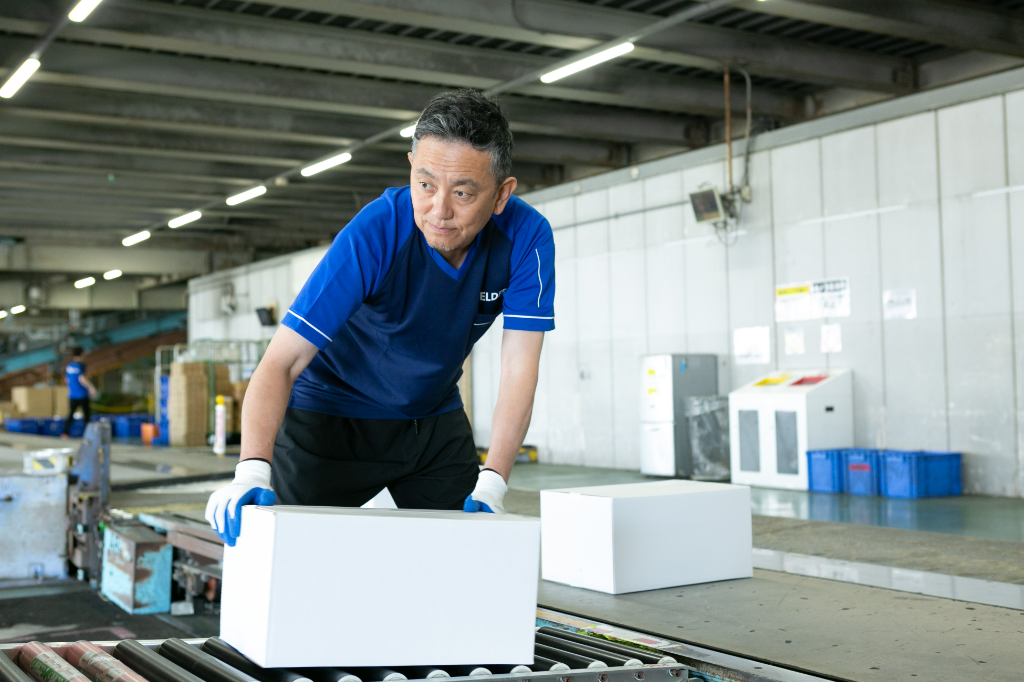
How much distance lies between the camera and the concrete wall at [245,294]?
18.5 metres

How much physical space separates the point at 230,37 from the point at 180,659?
285 inches

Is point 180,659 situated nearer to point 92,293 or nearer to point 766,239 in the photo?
point 766,239

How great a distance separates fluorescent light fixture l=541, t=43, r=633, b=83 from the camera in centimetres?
837

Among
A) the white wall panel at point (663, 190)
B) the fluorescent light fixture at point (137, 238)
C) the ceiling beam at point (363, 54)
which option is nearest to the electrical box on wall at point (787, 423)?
the white wall panel at point (663, 190)

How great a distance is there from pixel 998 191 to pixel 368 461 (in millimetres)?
7513

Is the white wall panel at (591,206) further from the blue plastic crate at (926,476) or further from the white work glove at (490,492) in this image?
the white work glove at (490,492)

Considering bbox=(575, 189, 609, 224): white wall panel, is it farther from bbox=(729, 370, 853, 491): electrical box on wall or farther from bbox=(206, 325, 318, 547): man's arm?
bbox=(206, 325, 318, 547): man's arm

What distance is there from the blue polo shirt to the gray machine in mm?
8022

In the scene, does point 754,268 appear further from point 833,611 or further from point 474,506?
point 474,506

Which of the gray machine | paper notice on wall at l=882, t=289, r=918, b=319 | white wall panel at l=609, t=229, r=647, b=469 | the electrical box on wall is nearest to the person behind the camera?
paper notice on wall at l=882, t=289, r=918, b=319

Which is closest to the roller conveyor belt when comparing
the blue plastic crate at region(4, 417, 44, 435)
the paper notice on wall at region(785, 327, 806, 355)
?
the paper notice on wall at region(785, 327, 806, 355)

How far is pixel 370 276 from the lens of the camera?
2127 mm

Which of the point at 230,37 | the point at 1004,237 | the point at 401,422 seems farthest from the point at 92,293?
the point at 401,422

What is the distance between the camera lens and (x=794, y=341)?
9.95 meters
